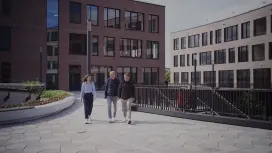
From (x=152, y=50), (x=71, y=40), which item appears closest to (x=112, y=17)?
(x=71, y=40)

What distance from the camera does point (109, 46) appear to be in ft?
119

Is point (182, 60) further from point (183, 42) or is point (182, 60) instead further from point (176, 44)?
point (176, 44)

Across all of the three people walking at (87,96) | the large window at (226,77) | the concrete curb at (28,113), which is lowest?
the concrete curb at (28,113)

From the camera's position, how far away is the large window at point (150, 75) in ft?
Answer: 131

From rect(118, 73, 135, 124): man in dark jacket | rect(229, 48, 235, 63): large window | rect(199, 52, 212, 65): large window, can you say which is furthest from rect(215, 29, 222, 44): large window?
rect(118, 73, 135, 124): man in dark jacket

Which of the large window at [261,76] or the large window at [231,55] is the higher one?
the large window at [231,55]

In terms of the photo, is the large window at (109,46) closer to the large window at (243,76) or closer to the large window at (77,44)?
the large window at (77,44)

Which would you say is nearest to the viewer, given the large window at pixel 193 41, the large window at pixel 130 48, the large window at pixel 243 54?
the large window at pixel 130 48

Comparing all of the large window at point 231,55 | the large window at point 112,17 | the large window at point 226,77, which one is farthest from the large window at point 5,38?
the large window at point 231,55

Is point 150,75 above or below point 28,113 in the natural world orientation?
above

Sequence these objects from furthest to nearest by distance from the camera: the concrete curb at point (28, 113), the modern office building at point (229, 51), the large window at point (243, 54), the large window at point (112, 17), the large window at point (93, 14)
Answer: the large window at point (243, 54) < the large window at point (112, 17) < the modern office building at point (229, 51) < the large window at point (93, 14) < the concrete curb at point (28, 113)

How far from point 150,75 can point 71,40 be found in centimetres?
1320

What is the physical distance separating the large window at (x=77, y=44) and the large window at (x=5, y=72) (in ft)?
23.1

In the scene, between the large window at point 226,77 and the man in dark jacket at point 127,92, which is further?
the large window at point 226,77
